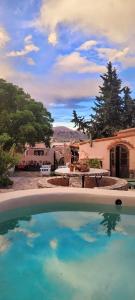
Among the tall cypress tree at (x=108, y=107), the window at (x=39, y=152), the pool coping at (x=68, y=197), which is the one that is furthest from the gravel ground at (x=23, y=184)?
the tall cypress tree at (x=108, y=107)

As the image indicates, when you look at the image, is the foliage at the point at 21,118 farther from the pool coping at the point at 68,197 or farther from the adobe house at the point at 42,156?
the pool coping at the point at 68,197

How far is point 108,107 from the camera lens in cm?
3581

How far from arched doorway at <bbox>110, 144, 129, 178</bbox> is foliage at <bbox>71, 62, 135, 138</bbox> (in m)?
11.8

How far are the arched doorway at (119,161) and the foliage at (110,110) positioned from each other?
11819 millimetres

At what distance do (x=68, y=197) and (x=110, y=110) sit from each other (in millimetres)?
26231

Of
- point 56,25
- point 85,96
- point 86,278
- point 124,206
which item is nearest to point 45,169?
point 56,25

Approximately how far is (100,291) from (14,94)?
23749 mm

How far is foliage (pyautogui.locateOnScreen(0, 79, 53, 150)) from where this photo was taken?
25.3m

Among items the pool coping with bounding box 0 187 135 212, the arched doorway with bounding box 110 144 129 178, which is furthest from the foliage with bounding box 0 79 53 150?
the pool coping with bounding box 0 187 135 212

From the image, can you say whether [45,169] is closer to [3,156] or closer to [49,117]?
[3,156]

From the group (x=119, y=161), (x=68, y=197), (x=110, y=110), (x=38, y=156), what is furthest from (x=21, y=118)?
(x=68, y=197)

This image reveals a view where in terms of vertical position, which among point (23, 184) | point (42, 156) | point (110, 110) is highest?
point (110, 110)

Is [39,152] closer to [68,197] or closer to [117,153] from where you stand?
[117,153]

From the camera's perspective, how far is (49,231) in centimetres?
891
